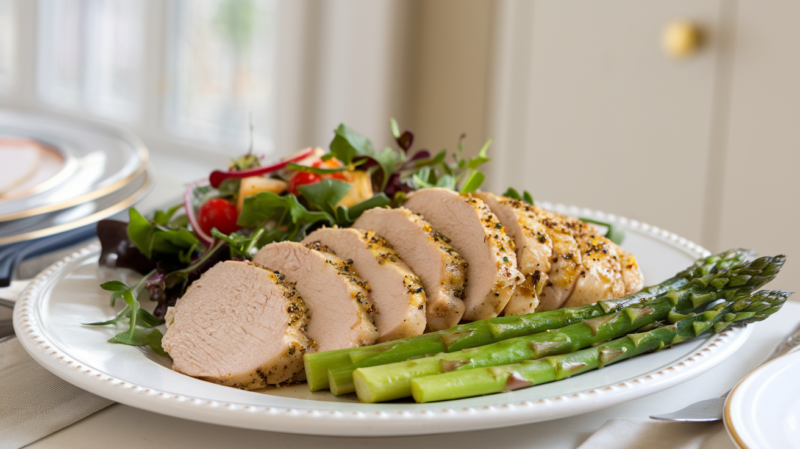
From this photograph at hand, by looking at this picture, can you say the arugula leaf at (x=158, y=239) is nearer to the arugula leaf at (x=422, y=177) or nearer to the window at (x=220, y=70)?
the arugula leaf at (x=422, y=177)

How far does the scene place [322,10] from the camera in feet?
16.4

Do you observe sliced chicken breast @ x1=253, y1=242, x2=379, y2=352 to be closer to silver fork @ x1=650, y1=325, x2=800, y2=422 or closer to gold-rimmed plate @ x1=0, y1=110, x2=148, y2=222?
silver fork @ x1=650, y1=325, x2=800, y2=422

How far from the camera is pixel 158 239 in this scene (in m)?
2.03

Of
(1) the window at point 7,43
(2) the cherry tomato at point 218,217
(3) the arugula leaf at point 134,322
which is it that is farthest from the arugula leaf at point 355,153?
(1) the window at point 7,43

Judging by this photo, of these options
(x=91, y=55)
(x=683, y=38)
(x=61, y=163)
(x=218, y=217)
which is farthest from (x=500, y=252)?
(x=91, y=55)

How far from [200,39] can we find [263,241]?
490 cm

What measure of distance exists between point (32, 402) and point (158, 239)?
779 mm

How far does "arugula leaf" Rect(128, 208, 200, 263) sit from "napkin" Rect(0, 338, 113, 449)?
574 mm

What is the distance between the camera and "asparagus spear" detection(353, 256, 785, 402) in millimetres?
1265

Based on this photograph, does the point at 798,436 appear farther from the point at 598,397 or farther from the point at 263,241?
the point at 263,241

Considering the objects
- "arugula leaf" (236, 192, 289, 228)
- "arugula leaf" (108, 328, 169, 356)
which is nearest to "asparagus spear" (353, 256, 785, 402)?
"arugula leaf" (108, 328, 169, 356)

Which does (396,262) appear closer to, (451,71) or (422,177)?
(422,177)

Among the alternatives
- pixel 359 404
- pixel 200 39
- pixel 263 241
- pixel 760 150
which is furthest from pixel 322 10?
pixel 359 404

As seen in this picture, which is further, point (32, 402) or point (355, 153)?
point (355, 153)
